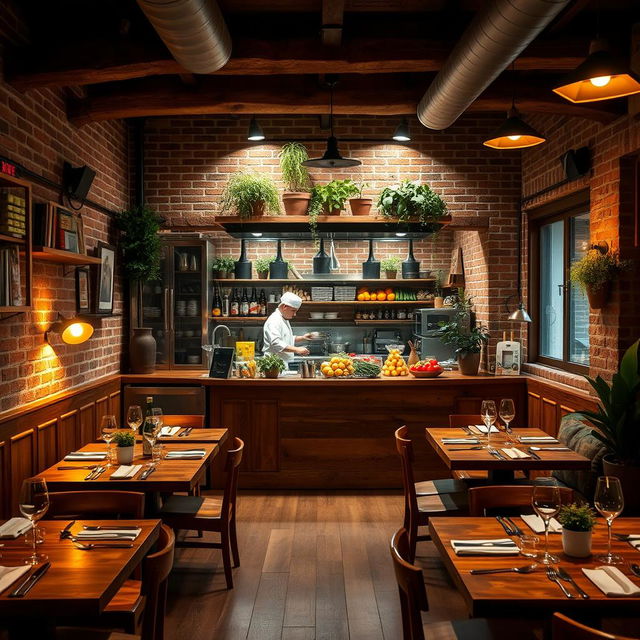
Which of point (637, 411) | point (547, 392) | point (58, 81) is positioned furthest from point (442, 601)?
point (58, 81)

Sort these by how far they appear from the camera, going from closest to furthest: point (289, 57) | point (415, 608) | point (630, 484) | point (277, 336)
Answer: point (415, 608) < point (630, 484) < point (289, 57) < point (277, 336)

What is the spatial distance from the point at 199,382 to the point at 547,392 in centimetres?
327

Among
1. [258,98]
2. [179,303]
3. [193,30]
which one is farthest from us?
[179,303]

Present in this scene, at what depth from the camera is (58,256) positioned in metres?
→ 4.82

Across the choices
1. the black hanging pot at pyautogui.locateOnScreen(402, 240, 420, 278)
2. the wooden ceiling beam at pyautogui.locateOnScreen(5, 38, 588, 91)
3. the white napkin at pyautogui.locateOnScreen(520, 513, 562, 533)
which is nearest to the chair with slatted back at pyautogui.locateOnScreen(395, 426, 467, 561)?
the white napkin at pyautogui.locateOnScreen(520, 513, 562, 533)

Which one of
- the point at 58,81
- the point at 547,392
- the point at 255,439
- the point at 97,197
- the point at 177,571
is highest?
the point at 58,81

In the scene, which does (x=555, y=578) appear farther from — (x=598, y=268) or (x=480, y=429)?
(x=598, y=268)

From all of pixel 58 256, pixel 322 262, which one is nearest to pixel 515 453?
pixel 58 256

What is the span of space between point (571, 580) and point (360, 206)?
5.03 m

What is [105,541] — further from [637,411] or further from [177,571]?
[637,411]

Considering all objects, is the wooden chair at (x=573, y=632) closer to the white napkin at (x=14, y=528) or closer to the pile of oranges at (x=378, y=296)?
the white napkin at (x=14, y=528)

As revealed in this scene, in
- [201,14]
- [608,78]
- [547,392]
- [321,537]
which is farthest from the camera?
[547,392]

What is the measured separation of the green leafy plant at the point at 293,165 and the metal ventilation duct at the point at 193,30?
2647 millimetres

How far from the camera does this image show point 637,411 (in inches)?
161
